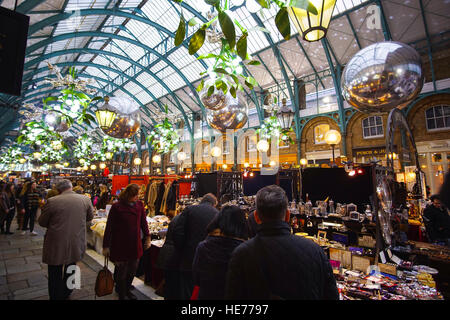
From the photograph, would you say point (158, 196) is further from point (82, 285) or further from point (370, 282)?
point (370, 282)

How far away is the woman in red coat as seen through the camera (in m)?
3.22

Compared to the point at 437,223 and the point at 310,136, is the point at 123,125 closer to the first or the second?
the point at 437,223

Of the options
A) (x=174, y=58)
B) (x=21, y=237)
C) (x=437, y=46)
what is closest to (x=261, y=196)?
(x=21, y=237)

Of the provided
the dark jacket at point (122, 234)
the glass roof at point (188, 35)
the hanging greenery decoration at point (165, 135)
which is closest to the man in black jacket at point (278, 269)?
the dark jacket at point (122, 234)

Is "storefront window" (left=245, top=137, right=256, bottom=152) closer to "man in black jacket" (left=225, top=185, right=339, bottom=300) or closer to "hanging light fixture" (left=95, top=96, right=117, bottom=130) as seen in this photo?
"hanging light fixture" (left=95, top=96, right=117, bottom=130)

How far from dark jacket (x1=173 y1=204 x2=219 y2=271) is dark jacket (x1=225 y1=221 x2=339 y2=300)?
4.48 ft

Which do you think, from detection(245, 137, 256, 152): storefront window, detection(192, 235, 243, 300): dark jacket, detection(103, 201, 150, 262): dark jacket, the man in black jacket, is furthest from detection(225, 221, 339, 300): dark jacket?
detection(245, 137, 256, 152): storefront window

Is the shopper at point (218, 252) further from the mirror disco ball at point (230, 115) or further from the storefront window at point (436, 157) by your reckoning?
the storefront window at point (436, 157)

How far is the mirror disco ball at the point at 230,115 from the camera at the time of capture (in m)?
2.30

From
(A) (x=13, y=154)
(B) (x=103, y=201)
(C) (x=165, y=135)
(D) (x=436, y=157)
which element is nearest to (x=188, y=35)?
(C) (x=165, y=135)

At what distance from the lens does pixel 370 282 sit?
249 centimetres

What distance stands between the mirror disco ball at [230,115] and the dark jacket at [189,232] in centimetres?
108

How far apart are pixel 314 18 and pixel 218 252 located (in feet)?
5.83

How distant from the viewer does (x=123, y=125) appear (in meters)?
3.50
